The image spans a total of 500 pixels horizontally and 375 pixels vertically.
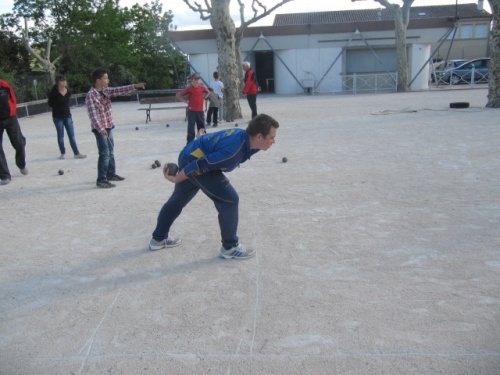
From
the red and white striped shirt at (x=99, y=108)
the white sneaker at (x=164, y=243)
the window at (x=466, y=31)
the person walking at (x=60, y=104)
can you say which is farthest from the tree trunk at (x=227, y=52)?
the window at (x=466, y=31)

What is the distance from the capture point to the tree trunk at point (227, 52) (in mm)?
15695

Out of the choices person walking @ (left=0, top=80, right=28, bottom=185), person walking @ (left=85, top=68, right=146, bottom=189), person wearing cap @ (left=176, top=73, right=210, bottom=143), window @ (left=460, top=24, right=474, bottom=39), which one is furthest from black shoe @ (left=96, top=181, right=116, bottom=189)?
window @ (left=460, top=24, right=474, bottom=39)

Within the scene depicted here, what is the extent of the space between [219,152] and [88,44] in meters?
29.7

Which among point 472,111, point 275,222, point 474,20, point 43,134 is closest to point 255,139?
point 275,222

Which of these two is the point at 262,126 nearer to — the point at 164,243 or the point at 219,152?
the point at 219,152

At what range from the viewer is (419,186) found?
6859 millimetres

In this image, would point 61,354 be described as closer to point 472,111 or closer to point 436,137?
point 436,137

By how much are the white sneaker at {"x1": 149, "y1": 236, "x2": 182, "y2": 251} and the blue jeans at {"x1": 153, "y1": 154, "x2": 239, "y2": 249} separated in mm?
47

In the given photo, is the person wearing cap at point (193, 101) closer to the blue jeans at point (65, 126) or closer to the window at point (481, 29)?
the blue jeans at point (65, 126)

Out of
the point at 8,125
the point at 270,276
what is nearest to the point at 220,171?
the point at 270,276

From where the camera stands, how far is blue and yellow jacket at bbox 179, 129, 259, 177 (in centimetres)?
399

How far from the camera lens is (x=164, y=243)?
497cm

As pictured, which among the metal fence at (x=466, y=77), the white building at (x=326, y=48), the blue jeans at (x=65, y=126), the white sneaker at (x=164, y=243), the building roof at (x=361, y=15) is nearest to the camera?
the white sneaker at (x=164, y=243)

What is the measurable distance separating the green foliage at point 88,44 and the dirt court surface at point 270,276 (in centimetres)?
2421
